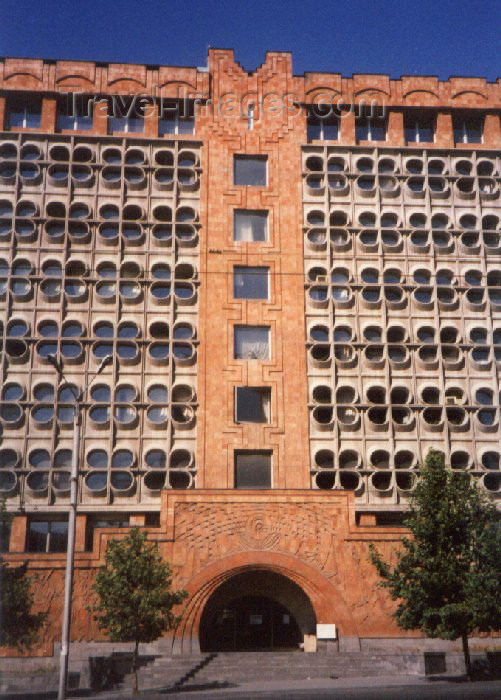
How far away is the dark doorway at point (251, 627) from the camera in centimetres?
3950

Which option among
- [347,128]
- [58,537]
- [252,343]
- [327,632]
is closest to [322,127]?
[347,128]

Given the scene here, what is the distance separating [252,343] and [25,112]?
1930 centimetres

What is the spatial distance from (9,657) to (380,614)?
53.2 feet

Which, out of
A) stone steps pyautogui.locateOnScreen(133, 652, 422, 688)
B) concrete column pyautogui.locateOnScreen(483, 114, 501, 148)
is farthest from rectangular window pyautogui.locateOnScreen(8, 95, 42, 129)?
stone steps pyautogui.locateOnScreen(133, 652, 422, 688)

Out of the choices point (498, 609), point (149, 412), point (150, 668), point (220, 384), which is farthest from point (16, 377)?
point (498, 609)

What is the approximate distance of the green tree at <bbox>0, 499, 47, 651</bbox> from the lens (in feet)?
103

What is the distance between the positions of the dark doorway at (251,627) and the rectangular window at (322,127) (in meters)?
26.0

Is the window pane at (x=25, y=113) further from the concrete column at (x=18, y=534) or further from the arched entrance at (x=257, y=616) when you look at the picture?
the arched entrance at (x=257, y=616)

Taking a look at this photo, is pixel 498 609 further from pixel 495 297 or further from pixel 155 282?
pixel 155 282

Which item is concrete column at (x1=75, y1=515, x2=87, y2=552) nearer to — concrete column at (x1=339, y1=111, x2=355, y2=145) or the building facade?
the building facade

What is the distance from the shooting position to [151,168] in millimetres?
46250

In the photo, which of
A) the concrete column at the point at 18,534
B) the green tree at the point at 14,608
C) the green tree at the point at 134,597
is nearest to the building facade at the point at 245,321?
the concrete column at the point at 18,534

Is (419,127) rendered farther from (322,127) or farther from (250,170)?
(250,170)

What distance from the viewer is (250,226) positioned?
4559 centimetres
